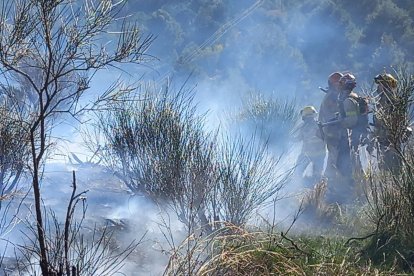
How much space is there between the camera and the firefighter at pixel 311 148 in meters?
12.9

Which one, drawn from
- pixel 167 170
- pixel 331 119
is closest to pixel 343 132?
pixel 331 119

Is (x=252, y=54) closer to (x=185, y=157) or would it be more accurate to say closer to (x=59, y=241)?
(x=185, y=157)

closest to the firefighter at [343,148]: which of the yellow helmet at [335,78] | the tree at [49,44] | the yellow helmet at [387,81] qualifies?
the yellow helmet at [335,78]

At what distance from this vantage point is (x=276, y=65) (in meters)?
29.9

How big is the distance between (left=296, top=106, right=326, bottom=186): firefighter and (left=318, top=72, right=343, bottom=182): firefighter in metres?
0.72

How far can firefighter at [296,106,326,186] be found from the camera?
12.9 metres

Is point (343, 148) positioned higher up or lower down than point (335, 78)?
lower down

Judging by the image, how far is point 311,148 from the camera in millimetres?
13180

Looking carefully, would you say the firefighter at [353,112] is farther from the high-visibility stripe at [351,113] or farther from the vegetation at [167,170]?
the vegetation at [167,170]

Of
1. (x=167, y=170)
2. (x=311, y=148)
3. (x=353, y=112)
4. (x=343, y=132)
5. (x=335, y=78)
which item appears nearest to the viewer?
(x=167, y=170)

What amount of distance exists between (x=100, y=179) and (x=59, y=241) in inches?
498

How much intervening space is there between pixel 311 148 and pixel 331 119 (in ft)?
6.30

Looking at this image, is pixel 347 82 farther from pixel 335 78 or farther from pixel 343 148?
pixel 343 148

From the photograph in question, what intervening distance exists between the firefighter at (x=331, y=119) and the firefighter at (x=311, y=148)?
72 centimetres
